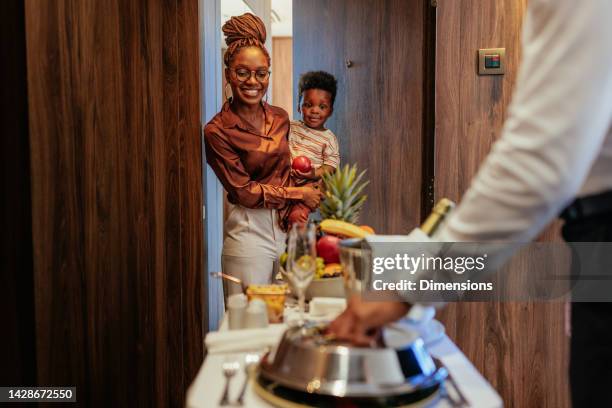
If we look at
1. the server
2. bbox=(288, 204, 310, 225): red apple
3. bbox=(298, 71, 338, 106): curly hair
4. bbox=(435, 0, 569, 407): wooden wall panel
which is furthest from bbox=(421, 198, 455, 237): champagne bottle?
bbox=(298, 71, 338, 106): curly hair

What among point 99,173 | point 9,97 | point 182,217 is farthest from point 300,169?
point 9,97

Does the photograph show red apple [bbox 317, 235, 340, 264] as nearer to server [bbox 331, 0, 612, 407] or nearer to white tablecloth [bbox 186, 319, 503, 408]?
white tablecloth [bbox 186, 319, 503, 408]

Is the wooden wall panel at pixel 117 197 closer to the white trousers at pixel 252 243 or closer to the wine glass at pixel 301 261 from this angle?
the white trousers at pixel 252 243

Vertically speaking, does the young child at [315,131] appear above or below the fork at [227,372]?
above

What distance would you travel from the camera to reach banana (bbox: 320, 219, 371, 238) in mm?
1551

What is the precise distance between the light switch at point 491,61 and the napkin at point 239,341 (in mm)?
1876

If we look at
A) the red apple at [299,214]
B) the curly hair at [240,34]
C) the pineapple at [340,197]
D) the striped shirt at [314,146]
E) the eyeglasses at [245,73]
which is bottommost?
the red apple at [299,214]

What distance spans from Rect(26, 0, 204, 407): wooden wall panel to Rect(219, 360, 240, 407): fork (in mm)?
834

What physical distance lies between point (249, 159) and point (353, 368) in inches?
79.4

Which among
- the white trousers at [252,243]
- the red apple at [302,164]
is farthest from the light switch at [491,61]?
the white trousers at [252,243]

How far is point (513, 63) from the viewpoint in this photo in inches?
99.8

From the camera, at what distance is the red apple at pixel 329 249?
1.56 m

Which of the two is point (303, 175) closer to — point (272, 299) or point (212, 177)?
point (212, 177)

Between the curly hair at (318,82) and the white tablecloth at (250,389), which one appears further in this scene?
the curly hair at (318,82)
